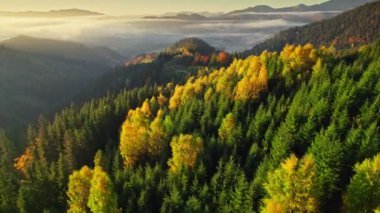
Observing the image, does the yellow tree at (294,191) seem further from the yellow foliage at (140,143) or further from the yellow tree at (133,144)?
the yellow foliage at (140,143)

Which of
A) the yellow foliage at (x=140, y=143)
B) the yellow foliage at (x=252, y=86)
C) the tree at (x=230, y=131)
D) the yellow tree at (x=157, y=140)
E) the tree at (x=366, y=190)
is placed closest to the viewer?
the tree at (x=366, y=190)

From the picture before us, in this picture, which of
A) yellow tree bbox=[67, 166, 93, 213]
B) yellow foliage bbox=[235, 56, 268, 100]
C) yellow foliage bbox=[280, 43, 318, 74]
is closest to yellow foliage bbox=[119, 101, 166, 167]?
yellow tree bbox=[67, 166, 93, 213]

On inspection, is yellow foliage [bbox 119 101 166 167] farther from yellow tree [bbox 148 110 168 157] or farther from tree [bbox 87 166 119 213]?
tree [bbox 87 166 119 213]

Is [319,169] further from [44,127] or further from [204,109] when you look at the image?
[44,127]

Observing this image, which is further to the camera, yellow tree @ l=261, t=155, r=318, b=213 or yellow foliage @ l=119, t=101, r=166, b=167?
yellow foliage @ l=119, t=101, r=166, b=167

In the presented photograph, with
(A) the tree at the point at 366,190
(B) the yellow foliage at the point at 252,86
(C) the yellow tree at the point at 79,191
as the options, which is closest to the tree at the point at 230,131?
(B) the yellow foliage at the point at 252,86

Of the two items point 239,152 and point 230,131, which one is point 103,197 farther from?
point 230,131

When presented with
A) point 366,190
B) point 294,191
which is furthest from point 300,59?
point 366,190
